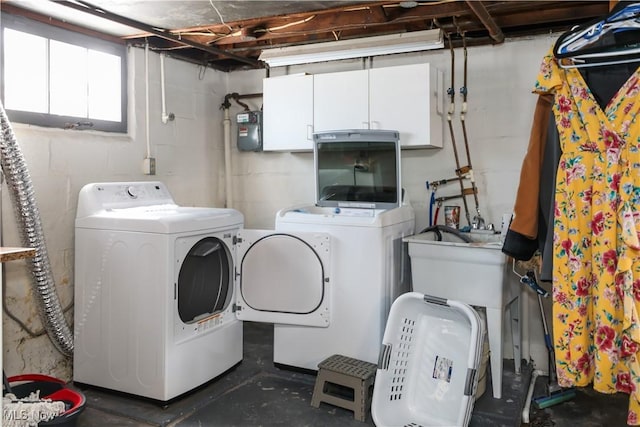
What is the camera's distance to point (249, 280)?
121 inches

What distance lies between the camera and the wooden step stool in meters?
2.65

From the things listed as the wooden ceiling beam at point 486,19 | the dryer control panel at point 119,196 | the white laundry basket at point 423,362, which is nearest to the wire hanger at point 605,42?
the wooden ceiling beam at point 486,19

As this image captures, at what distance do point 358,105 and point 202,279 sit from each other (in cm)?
155

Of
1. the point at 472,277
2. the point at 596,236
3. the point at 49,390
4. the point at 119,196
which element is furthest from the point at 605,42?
the point at 49,390

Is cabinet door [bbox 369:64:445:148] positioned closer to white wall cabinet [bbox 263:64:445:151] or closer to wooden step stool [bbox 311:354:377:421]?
white wall cabinet [bbox 263:64:445:151]

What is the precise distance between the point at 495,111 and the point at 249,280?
6.55ft

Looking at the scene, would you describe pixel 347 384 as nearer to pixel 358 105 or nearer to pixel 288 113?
pixel 358 105

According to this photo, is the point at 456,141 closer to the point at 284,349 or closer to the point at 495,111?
the point at 495,111

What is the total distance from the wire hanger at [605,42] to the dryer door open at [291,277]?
158 cm

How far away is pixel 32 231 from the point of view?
8.95 feet

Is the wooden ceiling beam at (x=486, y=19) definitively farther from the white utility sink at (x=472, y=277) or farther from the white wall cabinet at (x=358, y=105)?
the white utility sink at (x=472, y=277)

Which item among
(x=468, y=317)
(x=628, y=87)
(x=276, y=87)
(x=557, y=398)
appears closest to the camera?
(x=628, y=87)

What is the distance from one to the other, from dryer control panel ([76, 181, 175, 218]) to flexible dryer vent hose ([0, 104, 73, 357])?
0.27 meters

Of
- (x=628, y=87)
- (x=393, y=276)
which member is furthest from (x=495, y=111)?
(x=628, y=87)
